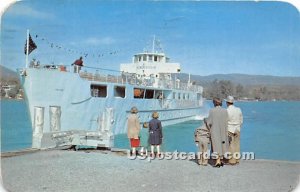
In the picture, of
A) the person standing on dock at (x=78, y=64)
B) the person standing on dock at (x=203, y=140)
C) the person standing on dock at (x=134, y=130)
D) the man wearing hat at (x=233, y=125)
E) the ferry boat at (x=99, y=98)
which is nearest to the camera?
the person standing on dock at (x=203, y=140)

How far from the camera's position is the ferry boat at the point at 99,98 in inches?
380

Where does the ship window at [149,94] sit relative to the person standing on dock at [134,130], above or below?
above

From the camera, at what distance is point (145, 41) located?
9.77m

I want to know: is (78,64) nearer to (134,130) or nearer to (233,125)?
(134,130)

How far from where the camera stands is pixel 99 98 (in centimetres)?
1096

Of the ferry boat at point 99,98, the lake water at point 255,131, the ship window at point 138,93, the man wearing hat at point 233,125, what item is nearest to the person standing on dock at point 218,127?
the man wearing hat at point 233,125

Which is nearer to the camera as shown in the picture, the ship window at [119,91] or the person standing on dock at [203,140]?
the person standing on dock at [203,140]

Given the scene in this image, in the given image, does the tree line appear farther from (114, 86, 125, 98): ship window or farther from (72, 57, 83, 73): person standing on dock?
(72, 57, 83, 73): person standing on dock

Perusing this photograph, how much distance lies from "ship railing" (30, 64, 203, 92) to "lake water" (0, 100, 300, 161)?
3.84 feet

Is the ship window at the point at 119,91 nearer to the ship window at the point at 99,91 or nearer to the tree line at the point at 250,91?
the ship window at the point at 99,91

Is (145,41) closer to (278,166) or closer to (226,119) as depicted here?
(226,119)

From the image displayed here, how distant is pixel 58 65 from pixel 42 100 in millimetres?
982

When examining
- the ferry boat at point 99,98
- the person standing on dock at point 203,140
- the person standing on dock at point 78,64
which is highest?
the person standing on dock at point 78,64

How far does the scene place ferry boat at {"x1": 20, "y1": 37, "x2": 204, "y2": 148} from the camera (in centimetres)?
965
